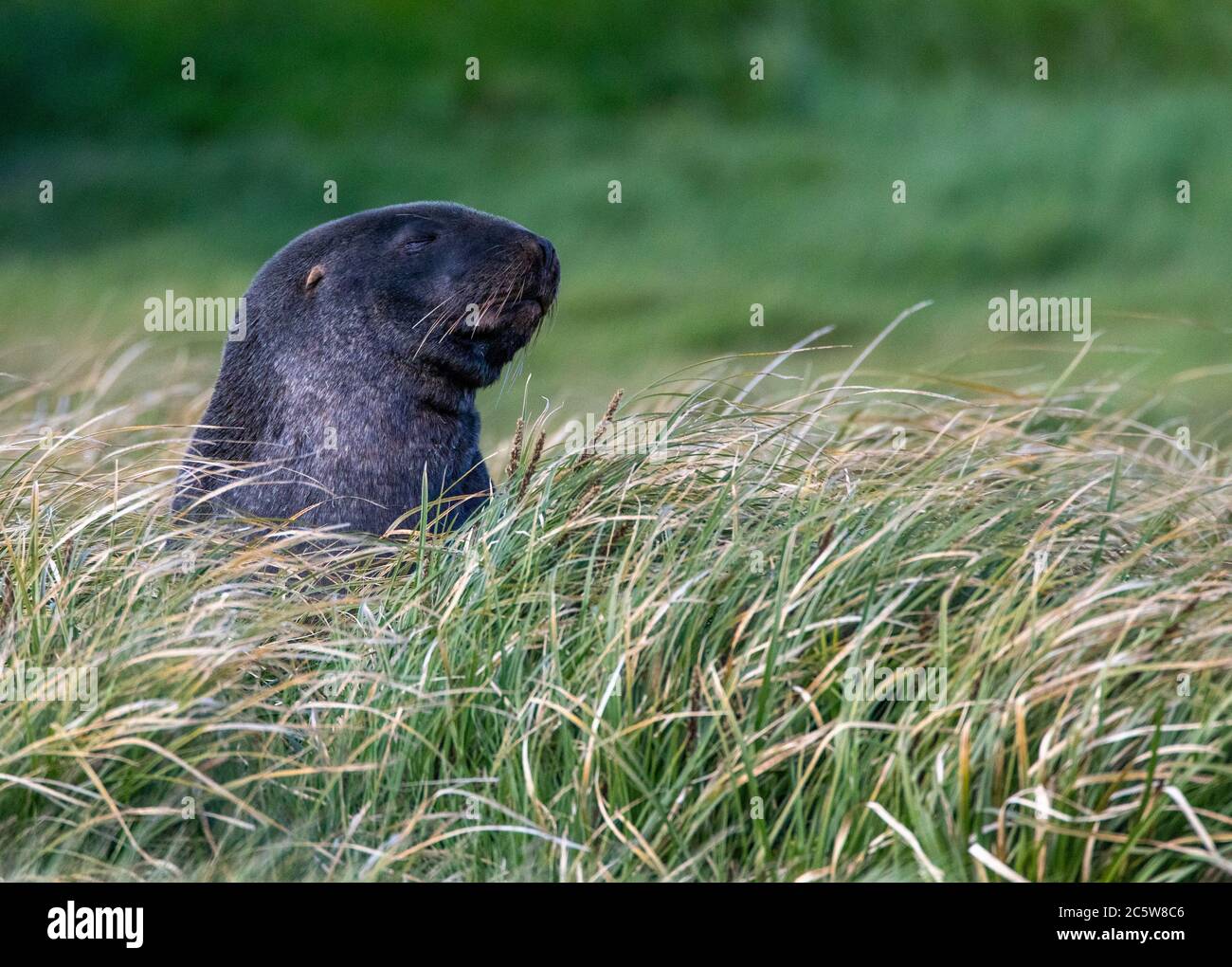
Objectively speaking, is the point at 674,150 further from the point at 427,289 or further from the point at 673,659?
the point at 673,659

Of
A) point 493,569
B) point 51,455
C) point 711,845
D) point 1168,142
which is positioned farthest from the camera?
point 1168,142

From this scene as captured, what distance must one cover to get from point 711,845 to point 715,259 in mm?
24735

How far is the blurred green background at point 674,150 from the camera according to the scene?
85.3ft

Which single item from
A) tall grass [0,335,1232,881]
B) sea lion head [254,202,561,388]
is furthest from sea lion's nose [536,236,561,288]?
tall grass [0,335,1232,881]

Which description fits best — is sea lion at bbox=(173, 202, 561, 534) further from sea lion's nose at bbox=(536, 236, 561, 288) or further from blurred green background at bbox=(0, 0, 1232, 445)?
blurred green background at bbox=(0, 0, 1232, 445)

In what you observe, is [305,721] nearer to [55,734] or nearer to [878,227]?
[55,734]

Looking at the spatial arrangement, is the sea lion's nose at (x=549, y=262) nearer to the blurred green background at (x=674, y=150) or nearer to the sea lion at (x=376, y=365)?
the sea lion at (x=376, y=365)

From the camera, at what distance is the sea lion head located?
6219mm

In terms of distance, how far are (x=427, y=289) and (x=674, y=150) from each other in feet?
82.6

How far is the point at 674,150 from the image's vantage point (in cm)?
3078

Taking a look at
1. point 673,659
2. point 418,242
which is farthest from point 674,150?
point 673,659
